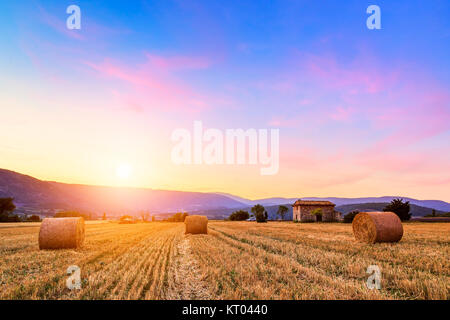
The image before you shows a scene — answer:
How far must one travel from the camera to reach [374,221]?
1616 centimetres

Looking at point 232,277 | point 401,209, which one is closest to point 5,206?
point 232,277

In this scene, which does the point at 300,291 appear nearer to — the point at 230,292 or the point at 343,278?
the point at 230,292

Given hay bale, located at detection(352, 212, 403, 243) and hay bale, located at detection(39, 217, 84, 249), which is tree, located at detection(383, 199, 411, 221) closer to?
hay bale, located at detection(352, 212, 403, 243)

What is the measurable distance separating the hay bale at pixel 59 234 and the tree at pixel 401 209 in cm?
5216

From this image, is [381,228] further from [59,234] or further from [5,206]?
[5,206]

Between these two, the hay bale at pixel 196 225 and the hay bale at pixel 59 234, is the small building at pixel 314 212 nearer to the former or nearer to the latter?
the hay bale at pixel 196 225

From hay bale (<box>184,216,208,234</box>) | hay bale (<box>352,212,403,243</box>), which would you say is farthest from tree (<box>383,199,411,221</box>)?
hay bale (<box>184,216,208,234</box>)

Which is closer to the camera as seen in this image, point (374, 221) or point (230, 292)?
point (230, 292)

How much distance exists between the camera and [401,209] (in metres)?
49.9

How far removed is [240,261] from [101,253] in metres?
7.53

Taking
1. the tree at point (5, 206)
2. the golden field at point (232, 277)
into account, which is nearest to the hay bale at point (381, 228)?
the golden field at point (232, 277)

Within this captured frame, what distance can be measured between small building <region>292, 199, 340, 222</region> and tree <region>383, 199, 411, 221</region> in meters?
14.2
